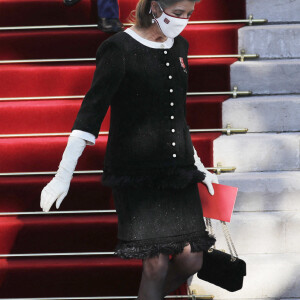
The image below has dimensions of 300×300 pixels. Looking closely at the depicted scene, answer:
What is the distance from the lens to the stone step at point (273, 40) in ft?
13.9

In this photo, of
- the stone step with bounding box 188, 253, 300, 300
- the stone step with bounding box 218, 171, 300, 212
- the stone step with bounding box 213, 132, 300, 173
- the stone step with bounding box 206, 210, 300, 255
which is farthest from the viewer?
the stone step with bounding box 213, 132, 300, 173

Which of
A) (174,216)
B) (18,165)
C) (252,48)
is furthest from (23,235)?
(252,48)

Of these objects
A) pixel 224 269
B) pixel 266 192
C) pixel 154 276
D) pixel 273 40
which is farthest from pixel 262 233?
pixel 273 40

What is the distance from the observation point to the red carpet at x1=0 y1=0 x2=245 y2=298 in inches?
139

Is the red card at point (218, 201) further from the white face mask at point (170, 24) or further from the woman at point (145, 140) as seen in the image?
the white face mask at point (170, 24)

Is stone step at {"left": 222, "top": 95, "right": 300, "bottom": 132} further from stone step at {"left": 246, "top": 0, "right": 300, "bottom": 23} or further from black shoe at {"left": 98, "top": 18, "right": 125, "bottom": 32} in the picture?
black shoe at {"left": 98, "top": 18, "right": 125, "bottom": 32}

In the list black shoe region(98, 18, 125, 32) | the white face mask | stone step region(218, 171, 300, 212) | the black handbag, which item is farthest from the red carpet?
the white face mask

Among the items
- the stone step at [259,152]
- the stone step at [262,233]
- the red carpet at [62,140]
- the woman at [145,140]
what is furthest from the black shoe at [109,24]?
the woman at [145,140]

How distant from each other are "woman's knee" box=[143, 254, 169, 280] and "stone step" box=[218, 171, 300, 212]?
1121 millimetres

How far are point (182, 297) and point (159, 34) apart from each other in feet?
4.75

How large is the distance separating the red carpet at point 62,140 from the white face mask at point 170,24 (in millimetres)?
1311

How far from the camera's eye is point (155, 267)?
8.55 ft

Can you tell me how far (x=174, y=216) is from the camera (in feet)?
8.62

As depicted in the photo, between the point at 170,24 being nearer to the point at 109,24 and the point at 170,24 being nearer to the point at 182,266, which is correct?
the point at 182,266
